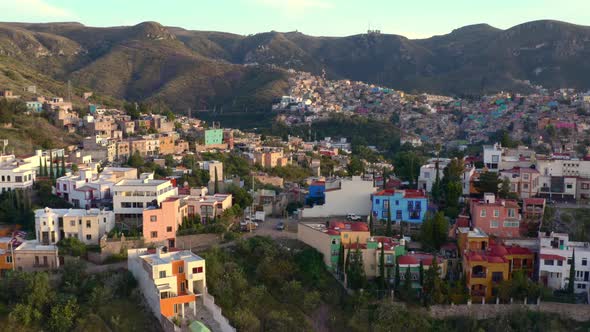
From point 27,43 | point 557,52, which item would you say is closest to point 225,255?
point 27,43

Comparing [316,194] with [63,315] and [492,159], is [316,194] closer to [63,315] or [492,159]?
[492,159]

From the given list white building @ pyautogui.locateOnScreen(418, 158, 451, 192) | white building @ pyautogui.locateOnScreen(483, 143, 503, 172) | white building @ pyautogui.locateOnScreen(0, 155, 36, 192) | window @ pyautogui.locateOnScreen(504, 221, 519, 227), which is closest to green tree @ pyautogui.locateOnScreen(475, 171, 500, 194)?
white building @ pyautogui.locateOnScreen(418, 158, 451, 192)

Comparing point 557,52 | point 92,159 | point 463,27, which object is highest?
point 463,27

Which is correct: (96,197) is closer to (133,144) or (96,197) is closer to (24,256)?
(24,256)

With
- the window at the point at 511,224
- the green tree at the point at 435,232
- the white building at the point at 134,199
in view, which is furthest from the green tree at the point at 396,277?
the white building at the point at 134,199

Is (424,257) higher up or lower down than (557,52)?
lower down

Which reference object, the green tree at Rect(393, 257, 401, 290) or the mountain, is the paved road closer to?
the green tree at Rect(393, 257, 401, 290)
